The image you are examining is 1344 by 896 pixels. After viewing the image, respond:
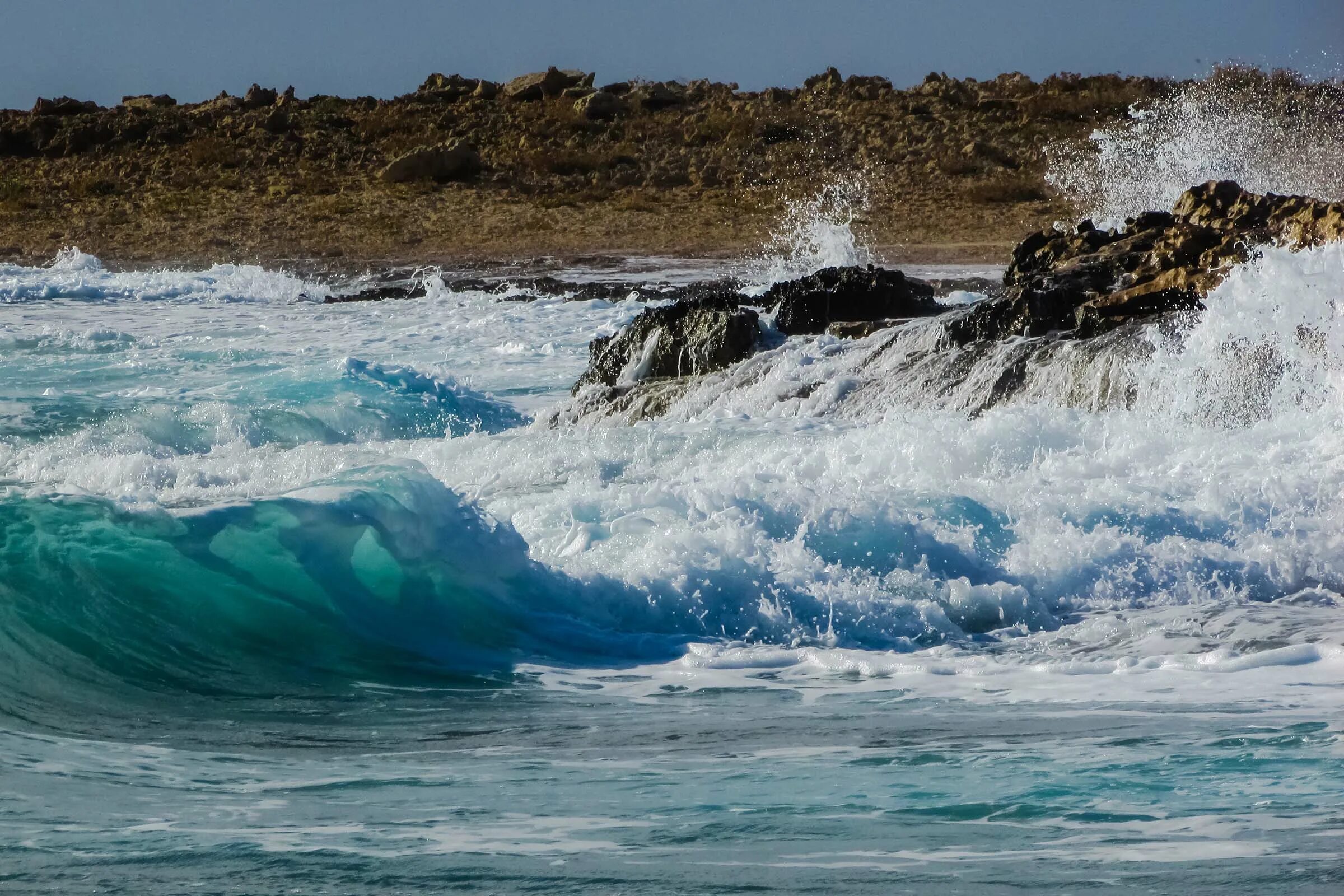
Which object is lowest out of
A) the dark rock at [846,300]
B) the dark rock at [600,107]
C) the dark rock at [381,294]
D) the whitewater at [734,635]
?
the whitewater at [734,635]

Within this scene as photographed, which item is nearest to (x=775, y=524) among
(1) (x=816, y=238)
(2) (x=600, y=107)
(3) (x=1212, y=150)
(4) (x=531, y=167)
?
(3) (x=1212, y=150)

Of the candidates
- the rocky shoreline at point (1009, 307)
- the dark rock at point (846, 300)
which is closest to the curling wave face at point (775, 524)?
the rocky shoreline at point (1009, 307)

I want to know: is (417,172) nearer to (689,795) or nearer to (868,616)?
(868,616)

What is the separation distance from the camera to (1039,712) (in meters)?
5.49

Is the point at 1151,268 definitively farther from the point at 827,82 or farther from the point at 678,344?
the point at 827,82

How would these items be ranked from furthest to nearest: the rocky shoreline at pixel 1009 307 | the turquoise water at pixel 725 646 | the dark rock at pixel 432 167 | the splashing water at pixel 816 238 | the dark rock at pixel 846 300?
the dark rock at pixel 432 167 → the splashing water at pixel 816 238 → the dark rock at pixel 846 300 → the rocky shoreline at pixel 1009 307 → the turquoise water at pixel 725 646

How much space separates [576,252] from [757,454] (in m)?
17.9

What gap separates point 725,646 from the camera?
6652mm

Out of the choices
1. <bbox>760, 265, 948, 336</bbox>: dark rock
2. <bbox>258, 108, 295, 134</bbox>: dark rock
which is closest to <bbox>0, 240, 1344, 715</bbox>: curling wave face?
<bbox>760, 265, 948, 336</bbox>: dark rock

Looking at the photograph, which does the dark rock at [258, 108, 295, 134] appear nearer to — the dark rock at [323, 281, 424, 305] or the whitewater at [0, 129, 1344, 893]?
the dark rock at [323, 281, 424, 305]

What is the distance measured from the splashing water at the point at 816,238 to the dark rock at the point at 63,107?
23.1 m

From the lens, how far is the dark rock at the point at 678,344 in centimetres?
1371

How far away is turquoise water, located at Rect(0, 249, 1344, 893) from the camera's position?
4023mm

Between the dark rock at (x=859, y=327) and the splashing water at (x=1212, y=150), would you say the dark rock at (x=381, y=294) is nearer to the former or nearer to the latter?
the splashing water at (x=1212, y=150)
